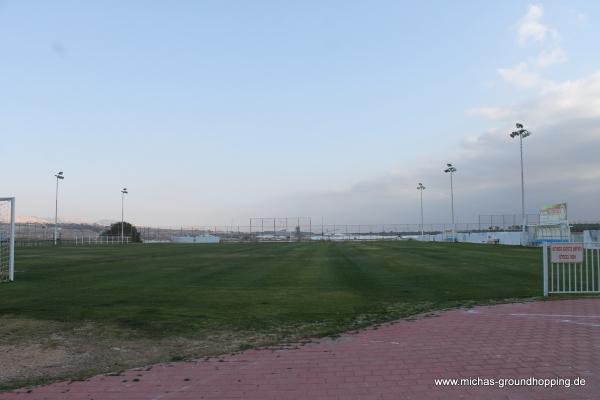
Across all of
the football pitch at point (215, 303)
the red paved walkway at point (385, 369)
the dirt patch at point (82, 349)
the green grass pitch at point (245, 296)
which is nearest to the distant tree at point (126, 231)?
the green grass pitch at point (245, 296)

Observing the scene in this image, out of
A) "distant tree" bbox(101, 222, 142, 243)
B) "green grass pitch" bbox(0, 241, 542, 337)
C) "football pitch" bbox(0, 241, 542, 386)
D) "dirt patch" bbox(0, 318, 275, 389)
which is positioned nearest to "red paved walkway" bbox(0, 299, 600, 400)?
"dirt patch" bbox(0, 318, 275, 389)

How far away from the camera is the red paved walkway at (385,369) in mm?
5027

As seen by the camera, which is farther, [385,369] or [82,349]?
[82,349]

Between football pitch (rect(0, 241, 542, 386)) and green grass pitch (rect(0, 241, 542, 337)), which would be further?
green grass pitch (rect(0, 241, 542, 337))

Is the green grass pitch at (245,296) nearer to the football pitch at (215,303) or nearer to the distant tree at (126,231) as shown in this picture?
the football pitch at (215,303)

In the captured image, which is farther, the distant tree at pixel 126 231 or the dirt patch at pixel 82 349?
the distant tree at pixel 126 231

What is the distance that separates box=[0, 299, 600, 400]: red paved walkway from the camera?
5.03m

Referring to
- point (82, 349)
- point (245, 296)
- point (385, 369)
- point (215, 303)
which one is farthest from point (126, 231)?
point (385, 369)

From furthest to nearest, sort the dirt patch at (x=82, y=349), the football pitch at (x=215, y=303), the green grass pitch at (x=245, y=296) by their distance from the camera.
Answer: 1. the green grass pitch at (x=245, y=296)
2. the football pitch at (x=215, y=303)
3. the dirt patch at (x=82, y=349)

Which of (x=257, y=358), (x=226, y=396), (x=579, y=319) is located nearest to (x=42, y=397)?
(x=226, y=396)

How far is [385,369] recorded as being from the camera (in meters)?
5.83

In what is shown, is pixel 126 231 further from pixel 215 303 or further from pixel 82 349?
pixel 82 349

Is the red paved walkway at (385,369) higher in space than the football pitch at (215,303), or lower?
higher

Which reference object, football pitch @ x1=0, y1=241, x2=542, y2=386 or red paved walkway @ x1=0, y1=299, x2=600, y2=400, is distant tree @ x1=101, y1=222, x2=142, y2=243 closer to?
football pitch @ x1=0, y1=241, x2=542, y2=386
